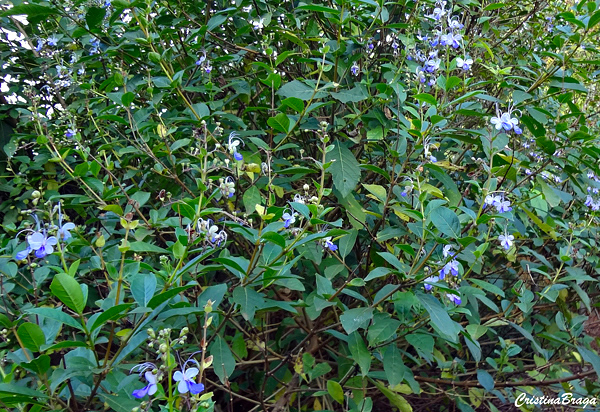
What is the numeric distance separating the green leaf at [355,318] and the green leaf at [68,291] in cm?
76

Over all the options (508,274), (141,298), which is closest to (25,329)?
(141,298)

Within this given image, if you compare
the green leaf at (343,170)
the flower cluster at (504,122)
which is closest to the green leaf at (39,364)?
the green leaf at (343,170)

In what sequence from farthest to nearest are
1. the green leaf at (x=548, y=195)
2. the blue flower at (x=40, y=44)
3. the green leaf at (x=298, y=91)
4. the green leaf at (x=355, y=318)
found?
the blue flower at (x=40, y=44) < the green leaf at (x=548, y=195) < the green leaf at (x=298, y=91) < the green leaf at (x=355, y=318)

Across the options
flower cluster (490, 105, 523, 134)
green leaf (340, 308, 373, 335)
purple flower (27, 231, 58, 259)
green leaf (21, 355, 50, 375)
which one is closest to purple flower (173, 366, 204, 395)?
green leaf (21, 355, 50, 375)

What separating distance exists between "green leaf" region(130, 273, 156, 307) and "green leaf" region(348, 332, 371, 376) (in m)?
0.81

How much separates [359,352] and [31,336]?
101 centimetres

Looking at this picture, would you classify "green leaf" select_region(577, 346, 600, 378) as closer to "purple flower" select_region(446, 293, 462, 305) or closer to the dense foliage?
the dense foliage

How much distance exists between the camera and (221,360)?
4.80ft

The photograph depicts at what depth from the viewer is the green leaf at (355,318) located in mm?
1398

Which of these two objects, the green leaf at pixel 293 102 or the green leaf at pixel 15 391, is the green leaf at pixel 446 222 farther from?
the green leaf at pixel 15 391

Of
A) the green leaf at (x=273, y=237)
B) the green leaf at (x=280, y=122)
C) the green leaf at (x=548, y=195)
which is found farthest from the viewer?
the green leaf at (x=548, y=195)

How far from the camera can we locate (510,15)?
3.06 metres

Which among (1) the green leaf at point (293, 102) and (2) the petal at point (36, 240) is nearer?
(2) the petal at point (36, 240)

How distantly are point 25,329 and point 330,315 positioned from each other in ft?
4.33
